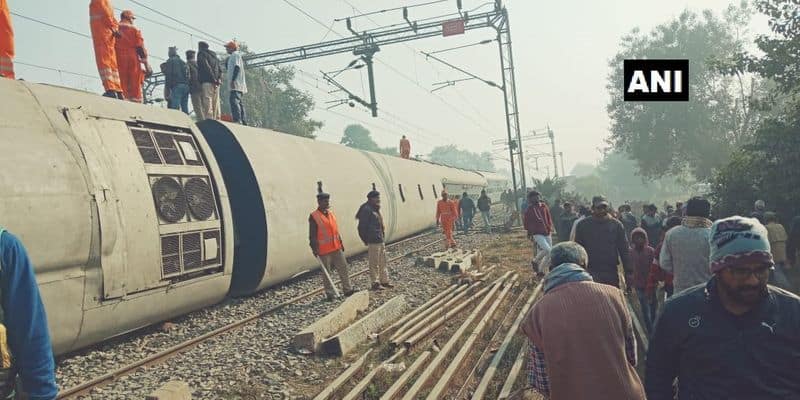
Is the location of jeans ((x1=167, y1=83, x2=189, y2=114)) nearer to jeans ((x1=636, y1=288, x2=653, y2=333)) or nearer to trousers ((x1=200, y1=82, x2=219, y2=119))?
trousers ((x1=200, y1=82, x2=219, y2=119))

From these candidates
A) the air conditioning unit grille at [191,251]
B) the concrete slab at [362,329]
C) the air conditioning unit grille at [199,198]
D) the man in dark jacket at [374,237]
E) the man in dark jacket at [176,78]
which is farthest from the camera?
the man in dark jacket at [176,78]

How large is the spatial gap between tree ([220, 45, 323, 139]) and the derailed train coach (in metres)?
43.4

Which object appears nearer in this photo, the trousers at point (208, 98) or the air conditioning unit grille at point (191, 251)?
the air conditioning unit grille at point (191, 251)

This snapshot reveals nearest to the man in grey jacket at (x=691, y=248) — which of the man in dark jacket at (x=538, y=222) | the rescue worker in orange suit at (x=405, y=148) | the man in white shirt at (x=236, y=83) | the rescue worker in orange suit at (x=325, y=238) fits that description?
the man in dark jacket at (x=538, y=222)

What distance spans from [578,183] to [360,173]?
88.2m

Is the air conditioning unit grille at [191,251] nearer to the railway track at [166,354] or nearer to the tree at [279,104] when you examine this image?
the railway track at [166,354]

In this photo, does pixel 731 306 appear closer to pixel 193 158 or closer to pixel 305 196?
pixel 193 158

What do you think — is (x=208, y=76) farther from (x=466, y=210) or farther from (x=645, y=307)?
(x=466, y=210)

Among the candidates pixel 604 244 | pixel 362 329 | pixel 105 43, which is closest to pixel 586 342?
pixel 604 244

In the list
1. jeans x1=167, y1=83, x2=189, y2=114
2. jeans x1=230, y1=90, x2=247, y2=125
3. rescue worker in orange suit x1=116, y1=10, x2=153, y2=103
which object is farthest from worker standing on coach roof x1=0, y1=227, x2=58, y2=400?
jeans x1=230, y1=90, x2=247, y2=125

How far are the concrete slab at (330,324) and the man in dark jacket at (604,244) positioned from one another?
11.1 ft

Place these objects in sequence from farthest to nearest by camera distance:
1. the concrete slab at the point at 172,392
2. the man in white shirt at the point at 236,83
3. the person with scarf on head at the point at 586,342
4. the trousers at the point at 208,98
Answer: the man in white shirt at the point at 236,83 → the trousers at the point at 208,98 → the concrete slab at the point at 172,392 → the person with scarf on head at the point at 586,342

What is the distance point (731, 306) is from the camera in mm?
2117

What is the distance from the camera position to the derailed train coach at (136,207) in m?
5.19
